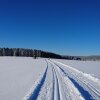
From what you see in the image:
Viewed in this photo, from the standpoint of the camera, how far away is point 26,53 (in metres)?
148

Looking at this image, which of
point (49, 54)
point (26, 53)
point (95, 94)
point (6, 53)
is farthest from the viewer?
point (49, 54)

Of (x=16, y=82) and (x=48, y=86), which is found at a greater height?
(x=16, y=82)

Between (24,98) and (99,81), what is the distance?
7237 mm

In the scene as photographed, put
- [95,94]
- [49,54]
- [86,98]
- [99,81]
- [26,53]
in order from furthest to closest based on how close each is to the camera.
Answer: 1. [49,54]
2. [26,53]
3. [99,81]
4. [95,94]
5. [86,98]

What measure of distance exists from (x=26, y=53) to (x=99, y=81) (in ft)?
446

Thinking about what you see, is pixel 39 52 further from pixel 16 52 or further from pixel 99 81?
pixel 99 81

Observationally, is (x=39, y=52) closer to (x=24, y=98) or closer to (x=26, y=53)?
(x=26, y=53)

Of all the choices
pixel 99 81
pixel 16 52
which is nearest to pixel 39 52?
pixel 16 52

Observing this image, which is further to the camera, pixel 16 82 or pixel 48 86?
pixel 16 82

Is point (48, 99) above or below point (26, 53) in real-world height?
below

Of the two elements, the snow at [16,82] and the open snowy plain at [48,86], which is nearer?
the open snowy plain at [48,86]

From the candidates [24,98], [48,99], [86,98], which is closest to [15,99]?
[24,98]

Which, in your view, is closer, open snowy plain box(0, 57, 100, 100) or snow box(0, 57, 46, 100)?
open snowy plain box(0, 57, 100, 100)

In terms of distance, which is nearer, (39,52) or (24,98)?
(24,98)
